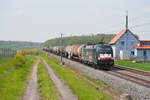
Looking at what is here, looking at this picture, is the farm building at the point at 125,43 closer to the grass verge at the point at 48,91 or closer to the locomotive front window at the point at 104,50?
the locomotive front window at the point at 104,50

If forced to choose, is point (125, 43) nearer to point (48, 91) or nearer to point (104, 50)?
point (104, 50)

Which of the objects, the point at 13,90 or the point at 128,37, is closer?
the point at 13,90

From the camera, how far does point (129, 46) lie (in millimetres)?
59000

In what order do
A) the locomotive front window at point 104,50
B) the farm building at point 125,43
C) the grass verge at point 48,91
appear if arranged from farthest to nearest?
1. the farm building at point 125,43
2. the locomotive front window at point 104,50
3. the grass verge at point 48,91

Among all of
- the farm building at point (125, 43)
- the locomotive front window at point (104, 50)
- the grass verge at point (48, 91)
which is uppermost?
the farm building at point (125, 43)

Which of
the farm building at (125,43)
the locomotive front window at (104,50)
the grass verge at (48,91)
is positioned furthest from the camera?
the farm building at (125,43)

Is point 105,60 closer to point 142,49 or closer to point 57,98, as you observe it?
point 57,98

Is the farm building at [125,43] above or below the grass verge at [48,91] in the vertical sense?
above

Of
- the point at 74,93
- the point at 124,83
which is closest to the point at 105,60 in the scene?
the point at 124,83

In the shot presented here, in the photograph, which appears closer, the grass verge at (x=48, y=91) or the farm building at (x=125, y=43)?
the grass verge at (x=48, y=91)

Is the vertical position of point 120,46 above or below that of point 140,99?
above

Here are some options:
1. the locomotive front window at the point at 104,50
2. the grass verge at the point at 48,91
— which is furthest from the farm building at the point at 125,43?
the grass verge at the point at 48,91

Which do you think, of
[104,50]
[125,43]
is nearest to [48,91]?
[104,50]

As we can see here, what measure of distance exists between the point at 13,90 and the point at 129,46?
46367 millimetres
